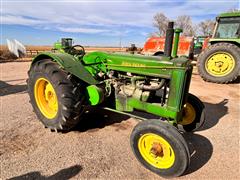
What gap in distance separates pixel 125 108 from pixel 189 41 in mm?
8621

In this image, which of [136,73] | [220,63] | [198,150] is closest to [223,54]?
[220,63]

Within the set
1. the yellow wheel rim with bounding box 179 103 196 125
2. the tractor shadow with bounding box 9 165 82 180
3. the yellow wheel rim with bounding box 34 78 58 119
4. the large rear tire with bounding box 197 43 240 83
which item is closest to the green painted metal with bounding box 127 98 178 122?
the yellow wheel rim with bounding box 179 103 196 125

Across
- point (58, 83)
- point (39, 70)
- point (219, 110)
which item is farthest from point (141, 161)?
point (219, 110)

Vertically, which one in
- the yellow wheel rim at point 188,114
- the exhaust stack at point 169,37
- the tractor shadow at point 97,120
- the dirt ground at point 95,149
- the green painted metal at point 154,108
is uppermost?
the exhaust stack at point 169,37

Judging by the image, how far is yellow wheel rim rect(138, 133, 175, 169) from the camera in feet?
8.43

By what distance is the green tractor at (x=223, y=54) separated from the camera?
295 inches

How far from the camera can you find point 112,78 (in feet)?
11.4

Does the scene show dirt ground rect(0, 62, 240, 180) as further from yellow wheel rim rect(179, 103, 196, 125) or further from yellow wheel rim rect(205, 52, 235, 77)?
yellow wheel rim rect(205, 52, 235, 77)

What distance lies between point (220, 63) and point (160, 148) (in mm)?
6350

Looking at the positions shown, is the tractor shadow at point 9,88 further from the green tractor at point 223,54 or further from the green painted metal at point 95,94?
the green tractor at point 223,54

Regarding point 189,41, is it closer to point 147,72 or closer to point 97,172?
point 147,72

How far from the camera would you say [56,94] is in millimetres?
3291

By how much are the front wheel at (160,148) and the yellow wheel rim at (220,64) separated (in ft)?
20.6

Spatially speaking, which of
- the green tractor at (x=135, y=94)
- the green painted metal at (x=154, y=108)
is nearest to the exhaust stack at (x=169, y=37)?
the green tractor at (x=135, y=94)
